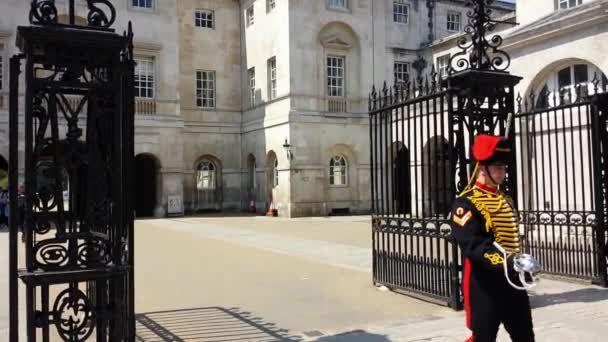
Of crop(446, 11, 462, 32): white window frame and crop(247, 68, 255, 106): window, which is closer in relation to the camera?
crop(247, 68, 255, 106): window

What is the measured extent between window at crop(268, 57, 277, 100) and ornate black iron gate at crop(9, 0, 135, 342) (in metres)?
24.6

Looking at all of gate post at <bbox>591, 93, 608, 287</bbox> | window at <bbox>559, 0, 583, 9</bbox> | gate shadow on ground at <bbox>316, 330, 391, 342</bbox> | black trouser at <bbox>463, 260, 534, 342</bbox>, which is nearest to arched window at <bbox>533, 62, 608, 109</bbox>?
window at <bbox>559, 0, 583, 9</bbox>

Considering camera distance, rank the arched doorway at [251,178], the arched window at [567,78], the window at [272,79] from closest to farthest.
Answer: the arched window at [567,78] → the window at [272,79] → the arched doorway at [251,178]

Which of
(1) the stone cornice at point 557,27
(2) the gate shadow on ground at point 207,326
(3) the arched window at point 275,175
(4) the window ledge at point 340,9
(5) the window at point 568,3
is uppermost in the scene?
(4) the window ledge at point 340,9

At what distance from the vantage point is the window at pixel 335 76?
1160 inches

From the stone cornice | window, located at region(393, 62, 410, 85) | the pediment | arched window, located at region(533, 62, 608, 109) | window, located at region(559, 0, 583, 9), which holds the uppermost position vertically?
the pediment

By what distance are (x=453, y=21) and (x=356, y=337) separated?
31117 mm

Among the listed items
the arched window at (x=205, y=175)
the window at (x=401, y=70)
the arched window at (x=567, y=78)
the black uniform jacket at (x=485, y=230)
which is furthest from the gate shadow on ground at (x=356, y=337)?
the window at (x=401, y=70)

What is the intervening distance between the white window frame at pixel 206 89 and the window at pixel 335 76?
657 cm

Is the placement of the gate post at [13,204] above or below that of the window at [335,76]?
below

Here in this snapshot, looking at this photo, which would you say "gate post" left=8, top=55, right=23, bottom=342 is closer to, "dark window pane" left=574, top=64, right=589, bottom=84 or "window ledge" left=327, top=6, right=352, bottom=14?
"dark window pane" left=574, top=64, right=589, bottom=84

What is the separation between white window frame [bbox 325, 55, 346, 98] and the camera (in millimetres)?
29391

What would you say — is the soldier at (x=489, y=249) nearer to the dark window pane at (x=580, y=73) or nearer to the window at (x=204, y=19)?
the dark window pane at (x=580, y=73)

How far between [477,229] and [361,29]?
27067 mm
